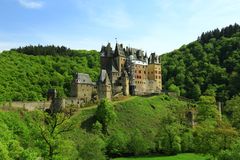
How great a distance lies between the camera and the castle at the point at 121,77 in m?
107

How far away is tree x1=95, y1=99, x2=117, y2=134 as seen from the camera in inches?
3814

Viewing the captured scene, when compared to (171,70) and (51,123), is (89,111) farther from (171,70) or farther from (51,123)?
(171,70)

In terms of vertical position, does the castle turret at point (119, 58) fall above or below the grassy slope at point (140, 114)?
above

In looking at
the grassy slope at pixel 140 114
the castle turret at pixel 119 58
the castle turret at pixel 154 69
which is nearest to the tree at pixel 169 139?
the grassy slope at pixel 140 114

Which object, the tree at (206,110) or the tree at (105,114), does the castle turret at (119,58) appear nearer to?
the tree at (105,114)

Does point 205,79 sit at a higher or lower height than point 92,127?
higher

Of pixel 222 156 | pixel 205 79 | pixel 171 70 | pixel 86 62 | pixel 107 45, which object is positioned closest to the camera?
pixel 222 156

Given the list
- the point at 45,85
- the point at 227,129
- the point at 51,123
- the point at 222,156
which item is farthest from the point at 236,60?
the point at 51,123

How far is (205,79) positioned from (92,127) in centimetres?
6727

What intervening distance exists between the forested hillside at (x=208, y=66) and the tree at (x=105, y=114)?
45282 millimetres

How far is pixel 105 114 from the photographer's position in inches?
3816

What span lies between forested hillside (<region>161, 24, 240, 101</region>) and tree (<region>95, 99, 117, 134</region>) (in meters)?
45.3

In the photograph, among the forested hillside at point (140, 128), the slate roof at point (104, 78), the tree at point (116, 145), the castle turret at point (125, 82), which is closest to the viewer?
the forested hillside at point (140, 128)

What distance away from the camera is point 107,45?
122812mm
